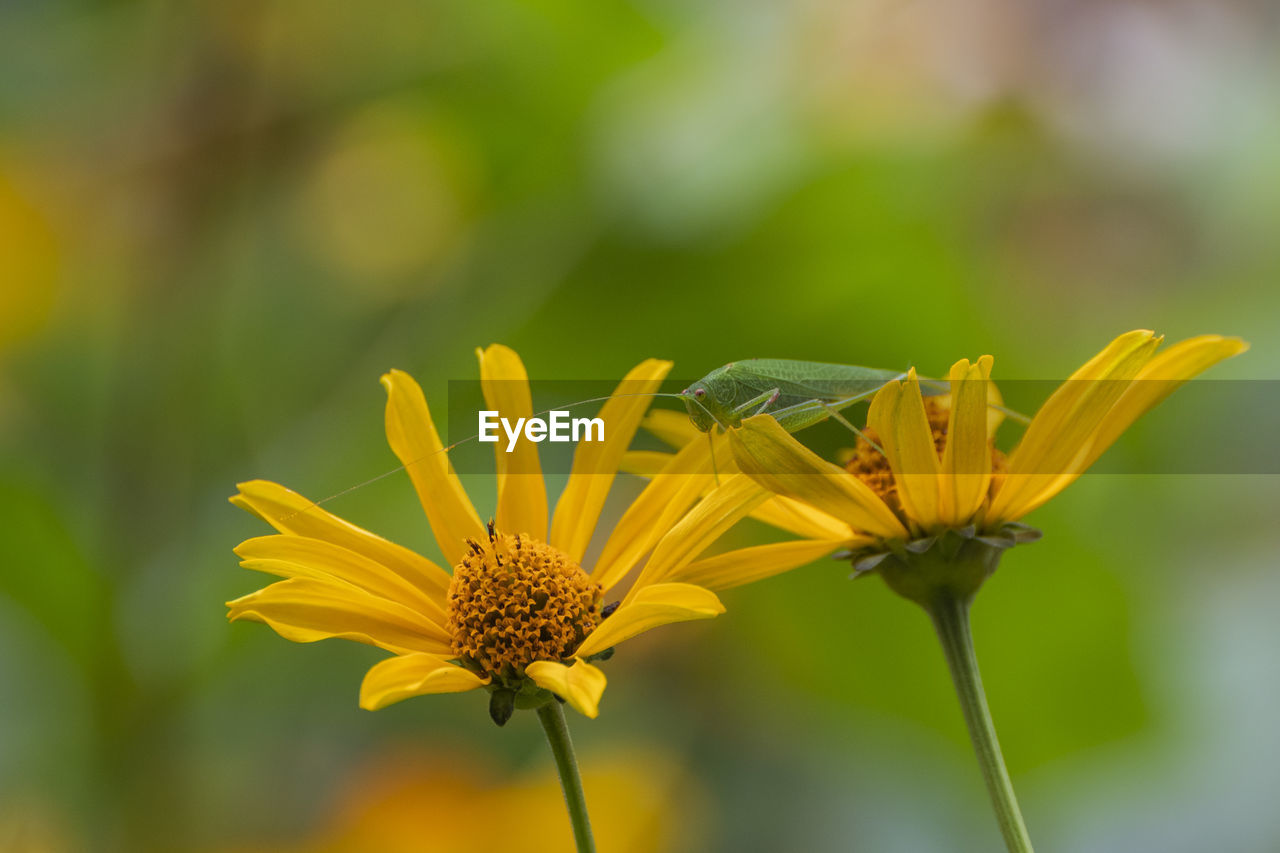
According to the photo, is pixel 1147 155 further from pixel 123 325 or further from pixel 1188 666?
pixel 123 325

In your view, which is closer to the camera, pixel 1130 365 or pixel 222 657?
pixel 1130 365

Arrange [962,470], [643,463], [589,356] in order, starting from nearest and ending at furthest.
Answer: [962,470]
[643,463]
[589,356]

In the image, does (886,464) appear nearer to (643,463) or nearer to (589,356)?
(643,463)

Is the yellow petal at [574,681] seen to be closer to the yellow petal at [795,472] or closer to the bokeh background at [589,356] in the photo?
the yellow petal at [795,472]

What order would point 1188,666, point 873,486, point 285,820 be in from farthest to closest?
1. point 1188,666
2. point 285,820
3. point 873,486

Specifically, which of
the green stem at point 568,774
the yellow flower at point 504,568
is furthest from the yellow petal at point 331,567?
the green stem at point 568,774

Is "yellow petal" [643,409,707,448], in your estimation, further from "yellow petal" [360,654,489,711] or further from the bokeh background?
the bokeh background

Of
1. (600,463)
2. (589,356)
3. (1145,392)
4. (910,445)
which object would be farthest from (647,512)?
(589,356)

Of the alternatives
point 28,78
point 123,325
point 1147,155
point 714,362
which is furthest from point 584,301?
point 1147,155
